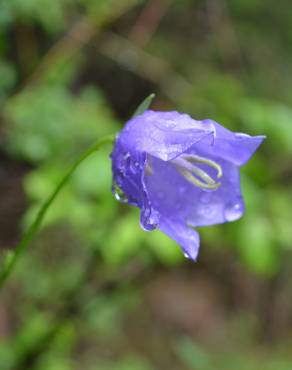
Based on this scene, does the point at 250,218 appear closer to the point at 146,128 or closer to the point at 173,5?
the point at 146,128

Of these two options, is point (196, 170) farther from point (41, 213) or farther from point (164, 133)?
point (41, 213)

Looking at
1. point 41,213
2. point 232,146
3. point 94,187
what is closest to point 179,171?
point 232,146

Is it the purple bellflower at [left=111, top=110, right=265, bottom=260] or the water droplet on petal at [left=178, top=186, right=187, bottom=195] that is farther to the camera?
the water droplet on petal at [left=178, top=186, right=187, bottom=195]

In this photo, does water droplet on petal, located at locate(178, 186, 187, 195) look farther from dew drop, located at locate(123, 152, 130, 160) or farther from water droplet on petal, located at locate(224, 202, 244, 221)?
dew drop, located at locate(123, 152, 130, 160)

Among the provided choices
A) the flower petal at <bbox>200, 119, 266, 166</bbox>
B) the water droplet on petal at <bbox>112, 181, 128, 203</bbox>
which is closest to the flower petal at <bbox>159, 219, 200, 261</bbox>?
the water droplet on petal at <bbox>112, 181, 128, 203</bbox>

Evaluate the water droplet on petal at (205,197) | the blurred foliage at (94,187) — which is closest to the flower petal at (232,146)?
the water droplet on petal at (205,197)

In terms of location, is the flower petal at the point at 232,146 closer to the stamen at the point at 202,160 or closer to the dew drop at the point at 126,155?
the stamen at the point at 202,160
